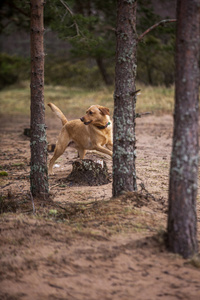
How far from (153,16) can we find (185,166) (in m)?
19.8

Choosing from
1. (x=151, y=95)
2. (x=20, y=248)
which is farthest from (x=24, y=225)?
(x=151, y=95)

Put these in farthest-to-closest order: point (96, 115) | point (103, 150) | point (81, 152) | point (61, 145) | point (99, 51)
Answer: point (99, 51) → point (81, 152) → point (61, 145) → point (96, 115) → point (103, 150)

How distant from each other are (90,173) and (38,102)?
2020mm

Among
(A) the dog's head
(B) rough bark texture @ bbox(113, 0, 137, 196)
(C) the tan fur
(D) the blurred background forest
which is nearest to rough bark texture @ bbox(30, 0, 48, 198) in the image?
(B) rough bark texture @ bbox(113, 0, 137, 196)

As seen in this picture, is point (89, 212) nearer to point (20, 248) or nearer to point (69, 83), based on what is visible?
point (20, 248)

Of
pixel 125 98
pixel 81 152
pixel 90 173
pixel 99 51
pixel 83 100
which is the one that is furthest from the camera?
pixel 99 51

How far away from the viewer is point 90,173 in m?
6.62

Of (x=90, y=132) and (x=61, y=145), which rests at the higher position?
(x=90, y=132)

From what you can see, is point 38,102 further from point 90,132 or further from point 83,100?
point 83,100

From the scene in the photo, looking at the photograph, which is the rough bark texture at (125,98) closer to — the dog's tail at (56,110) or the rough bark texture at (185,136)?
the rough bark texture at (185,136)

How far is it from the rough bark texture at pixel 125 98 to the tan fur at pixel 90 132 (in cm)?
267

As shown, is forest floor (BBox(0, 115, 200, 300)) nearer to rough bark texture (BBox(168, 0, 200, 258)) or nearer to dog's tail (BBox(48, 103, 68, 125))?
rough bark texture (BBox(168, 0, 200, 258))

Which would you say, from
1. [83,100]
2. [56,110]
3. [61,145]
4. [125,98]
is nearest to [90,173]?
[61,145]

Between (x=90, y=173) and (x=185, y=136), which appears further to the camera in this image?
(x=90, y=173)
